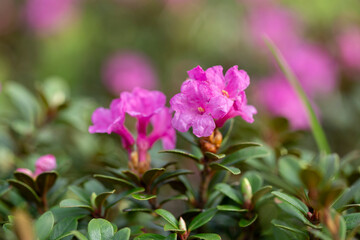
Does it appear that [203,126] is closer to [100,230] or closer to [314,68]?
[100,230]

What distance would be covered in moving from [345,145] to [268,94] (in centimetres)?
61

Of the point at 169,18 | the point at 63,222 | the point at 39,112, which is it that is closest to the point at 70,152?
the point at 39,112

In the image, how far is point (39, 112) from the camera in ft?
4.57

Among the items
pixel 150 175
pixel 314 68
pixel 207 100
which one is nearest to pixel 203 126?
pixel 207 100

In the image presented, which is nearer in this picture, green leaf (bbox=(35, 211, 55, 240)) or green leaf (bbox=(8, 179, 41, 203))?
green leaf (bbox=(35, 211, 55, 240))

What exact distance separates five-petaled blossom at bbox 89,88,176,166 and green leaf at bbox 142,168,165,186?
0.09m

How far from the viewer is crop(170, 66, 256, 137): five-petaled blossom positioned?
90 centimetres

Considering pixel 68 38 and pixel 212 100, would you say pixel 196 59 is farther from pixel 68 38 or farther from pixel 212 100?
pixel 212 100

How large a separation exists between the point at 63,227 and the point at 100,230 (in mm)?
103

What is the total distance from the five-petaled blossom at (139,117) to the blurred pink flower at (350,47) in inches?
66.3

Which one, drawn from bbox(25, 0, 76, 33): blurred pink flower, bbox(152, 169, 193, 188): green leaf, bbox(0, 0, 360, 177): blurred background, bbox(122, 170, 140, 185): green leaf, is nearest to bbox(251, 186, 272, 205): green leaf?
bbox(152, 169, 193, 188): green leaf

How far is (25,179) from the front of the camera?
98 cm

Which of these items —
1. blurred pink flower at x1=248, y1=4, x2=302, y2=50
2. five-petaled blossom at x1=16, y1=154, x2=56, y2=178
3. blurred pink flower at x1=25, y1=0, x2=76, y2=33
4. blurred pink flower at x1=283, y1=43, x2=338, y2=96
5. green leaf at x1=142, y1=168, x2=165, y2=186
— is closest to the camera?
green leaf at x1=142, y1=168, x2=165, y2=186

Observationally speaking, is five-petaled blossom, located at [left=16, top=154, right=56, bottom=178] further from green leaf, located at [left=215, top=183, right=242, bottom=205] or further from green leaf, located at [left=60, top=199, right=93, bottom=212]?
green leaf, located at [left=215, top=183, right=242, bottom=205]
